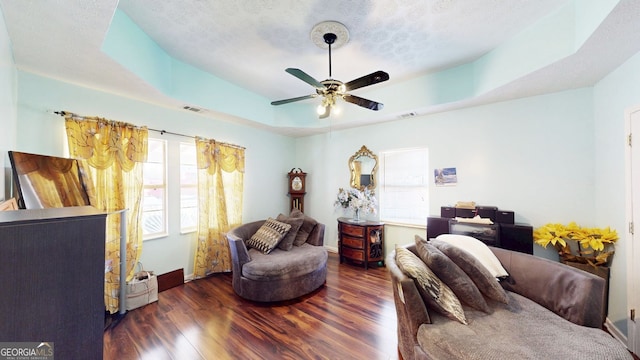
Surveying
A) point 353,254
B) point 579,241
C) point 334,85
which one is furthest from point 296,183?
point 579,241

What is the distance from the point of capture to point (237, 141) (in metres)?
3.96

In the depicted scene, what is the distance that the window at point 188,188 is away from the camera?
11.0 feet

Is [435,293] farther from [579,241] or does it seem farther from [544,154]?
[544,154]

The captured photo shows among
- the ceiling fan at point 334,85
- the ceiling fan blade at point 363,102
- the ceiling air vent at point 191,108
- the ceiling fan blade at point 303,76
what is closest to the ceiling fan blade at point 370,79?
the ceiling fan at point 334,85

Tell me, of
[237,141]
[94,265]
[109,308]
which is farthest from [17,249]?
Result: [237,141]

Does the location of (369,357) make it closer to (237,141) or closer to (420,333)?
(420,333)

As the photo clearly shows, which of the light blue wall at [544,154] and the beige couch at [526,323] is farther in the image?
the light blue wall at [544,154]

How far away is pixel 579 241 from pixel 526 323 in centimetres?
163

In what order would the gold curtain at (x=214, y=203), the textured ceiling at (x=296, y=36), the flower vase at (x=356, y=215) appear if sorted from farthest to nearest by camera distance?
the flower vase at (x=356, y=215)
the gold curtain at (x=214, y=203)
the textured ceiling at (x=296, y=36)

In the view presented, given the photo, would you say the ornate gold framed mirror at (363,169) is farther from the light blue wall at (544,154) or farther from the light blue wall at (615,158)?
the light blue wall at (615,158)

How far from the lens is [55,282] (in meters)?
0.69

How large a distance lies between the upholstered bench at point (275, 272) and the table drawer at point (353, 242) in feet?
2.66

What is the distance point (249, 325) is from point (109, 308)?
150 centimetres

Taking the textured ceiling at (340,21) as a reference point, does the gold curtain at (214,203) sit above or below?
below
